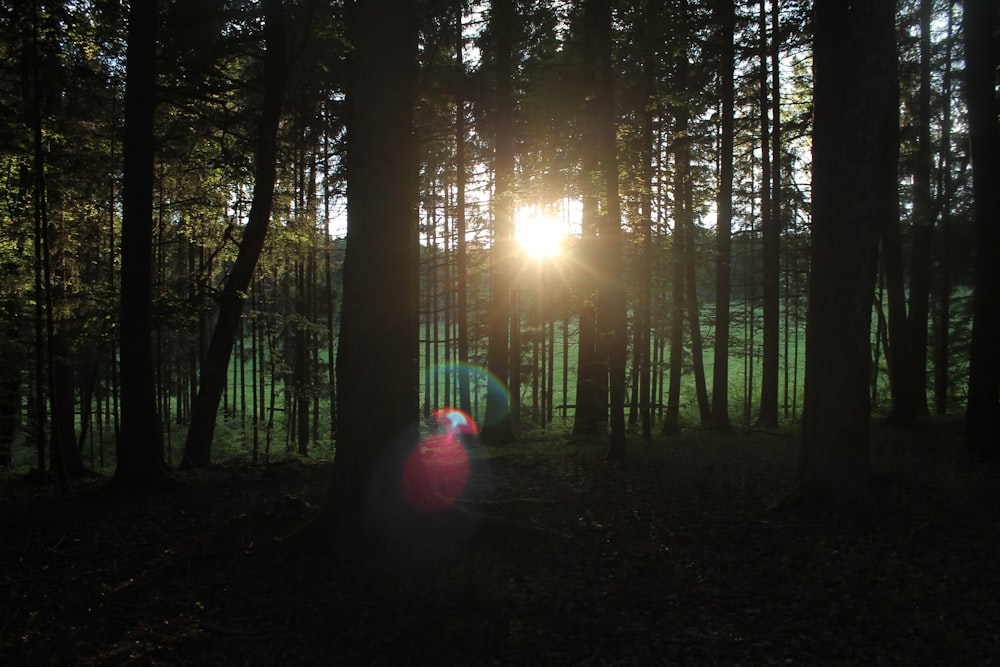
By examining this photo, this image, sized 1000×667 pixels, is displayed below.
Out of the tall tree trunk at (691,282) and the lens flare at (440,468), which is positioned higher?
the tall tree trunk at (691,282)

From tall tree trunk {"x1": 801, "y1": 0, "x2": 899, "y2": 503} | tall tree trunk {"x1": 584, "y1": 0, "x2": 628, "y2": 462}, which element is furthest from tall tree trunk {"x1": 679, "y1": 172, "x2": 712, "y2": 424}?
tall tree trunk {"x1": 801, "y1": 0, "x2": 899, "y2": 503}

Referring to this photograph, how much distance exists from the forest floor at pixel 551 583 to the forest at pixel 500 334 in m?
0.04

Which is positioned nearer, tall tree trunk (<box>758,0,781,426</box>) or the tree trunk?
tall tree trunk (<box>758,0,781,426</box>)

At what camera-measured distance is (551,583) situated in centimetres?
583

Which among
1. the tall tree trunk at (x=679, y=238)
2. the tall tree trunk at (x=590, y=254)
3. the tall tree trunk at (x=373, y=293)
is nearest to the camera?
the tall tree trunk at (x=373, y=293)

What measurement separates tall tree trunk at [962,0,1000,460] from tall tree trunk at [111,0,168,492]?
13.5m

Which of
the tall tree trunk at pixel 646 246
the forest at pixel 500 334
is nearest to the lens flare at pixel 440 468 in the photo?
the forest at pixel 500 334

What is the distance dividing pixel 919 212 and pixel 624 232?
13.9 meters

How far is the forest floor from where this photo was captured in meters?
4.73

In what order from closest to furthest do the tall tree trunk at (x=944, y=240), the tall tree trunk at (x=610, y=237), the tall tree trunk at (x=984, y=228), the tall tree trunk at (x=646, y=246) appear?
the tall tree trunk at (x=984, y=228) < the tall tree trunk at (x=610, y=237) < the tall tree trunk at (x=646, y=246) < the tall tree trunk at (x=944, y=240)

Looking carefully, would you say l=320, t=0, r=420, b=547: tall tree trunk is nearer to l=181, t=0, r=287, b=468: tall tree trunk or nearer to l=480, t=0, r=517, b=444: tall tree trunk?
l=181, t=0, r=287, b=468: tall tree trunk

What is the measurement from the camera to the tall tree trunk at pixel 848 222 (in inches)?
280

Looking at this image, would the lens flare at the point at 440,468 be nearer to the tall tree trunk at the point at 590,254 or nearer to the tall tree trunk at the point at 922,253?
the tall tree trunk at the point at 590,254

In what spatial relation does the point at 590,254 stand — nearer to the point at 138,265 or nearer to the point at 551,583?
the point at 551,583
